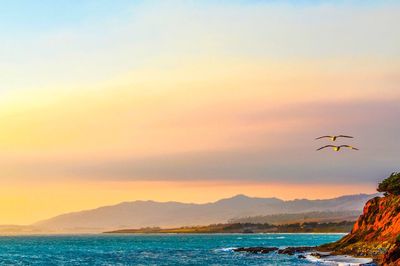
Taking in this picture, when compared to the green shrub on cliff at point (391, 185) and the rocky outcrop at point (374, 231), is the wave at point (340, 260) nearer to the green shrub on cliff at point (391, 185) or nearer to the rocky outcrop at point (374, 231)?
the rocky outcrop at point (374, 231)

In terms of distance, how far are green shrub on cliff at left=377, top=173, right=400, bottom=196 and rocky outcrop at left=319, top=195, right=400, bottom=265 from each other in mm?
1526

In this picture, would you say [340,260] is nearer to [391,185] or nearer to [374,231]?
[374,231]

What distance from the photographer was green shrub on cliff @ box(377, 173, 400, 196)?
146m

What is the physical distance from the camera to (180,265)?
429ft

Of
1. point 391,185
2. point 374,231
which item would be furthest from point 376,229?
point 391,185

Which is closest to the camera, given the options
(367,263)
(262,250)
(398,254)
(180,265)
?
(398,254)

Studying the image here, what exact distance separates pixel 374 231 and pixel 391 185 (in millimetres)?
15025

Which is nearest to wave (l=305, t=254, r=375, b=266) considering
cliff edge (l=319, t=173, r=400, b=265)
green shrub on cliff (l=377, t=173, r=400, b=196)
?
cliff edge (l=319, t=173, r=400, b=265)

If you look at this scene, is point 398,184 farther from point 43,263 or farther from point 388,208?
point 43,263

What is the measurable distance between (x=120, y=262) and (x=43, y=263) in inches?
664

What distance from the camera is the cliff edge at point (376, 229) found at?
123 metres

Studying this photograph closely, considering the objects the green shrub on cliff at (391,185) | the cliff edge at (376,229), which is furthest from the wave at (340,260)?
the green shrub on cliff at (391,185)

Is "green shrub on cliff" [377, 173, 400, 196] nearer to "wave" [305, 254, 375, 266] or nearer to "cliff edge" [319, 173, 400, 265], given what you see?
"cliff edge" [319, 173, 400, 265]

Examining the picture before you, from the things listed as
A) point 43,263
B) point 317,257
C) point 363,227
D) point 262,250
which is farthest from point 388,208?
point 43,263
